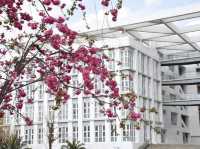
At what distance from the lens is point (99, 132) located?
1380 inches

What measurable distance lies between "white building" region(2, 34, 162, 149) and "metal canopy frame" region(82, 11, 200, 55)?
701 mm

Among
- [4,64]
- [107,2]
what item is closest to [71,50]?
[107,2]

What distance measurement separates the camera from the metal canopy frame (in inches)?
1238

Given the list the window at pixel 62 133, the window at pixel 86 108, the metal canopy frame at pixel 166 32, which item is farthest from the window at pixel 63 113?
the metal canopy frame at pixel 166 32

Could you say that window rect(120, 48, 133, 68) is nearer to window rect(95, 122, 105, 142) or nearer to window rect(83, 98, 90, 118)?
window rect(83, 98, 90, 118)

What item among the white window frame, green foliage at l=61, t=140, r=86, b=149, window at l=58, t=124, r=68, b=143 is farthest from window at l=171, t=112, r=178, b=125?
the white window frame

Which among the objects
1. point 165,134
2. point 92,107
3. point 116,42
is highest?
point 116,42

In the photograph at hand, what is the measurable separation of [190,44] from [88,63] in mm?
31684

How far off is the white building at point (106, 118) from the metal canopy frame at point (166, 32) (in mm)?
701

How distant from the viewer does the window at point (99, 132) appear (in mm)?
34622

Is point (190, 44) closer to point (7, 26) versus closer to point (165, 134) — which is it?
point (165, 134)

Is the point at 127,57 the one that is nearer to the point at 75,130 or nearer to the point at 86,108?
the point at 86,108

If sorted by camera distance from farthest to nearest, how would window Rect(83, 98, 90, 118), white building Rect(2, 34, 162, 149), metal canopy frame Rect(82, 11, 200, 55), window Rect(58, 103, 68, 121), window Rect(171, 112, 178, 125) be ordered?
window Rect(171, 112, 178, 125) → window Rect(58, 103, 68, 121) → window Rect(83, 98, 90, 118) → white building Rect(2, 34, 162, 149) → metal canopy frame Rect(82, 11, 200, 55)

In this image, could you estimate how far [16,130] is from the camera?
39.9m
